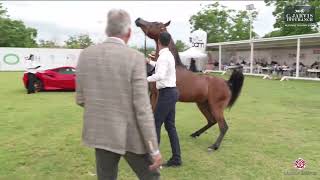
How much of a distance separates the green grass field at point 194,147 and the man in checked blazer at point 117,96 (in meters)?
2.14

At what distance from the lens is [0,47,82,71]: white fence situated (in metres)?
34.0

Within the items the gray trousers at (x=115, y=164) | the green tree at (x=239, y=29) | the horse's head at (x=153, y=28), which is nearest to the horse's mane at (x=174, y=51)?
the horse's head at (x=153, y=28)

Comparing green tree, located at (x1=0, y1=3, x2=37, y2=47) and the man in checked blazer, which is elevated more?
green tree, located at (x1=0, y1=3, x2=37, y2=47)

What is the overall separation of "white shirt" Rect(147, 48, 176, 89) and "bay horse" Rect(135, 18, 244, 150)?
1.68 feet

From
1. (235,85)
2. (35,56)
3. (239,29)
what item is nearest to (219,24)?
(239,29)

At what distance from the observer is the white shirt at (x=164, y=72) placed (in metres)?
4.62

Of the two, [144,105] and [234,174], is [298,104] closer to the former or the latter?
[234,174]

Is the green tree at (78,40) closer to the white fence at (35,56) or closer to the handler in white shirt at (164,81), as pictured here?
the white fence at (35,56)

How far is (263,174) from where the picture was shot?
4816 millimetres

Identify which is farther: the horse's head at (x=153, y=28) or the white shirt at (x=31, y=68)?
the white shirt at (x=31, y=68)

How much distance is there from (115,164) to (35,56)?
32775 mm

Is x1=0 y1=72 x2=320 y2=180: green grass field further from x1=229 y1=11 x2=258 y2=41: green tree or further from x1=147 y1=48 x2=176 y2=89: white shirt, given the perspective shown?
x1=229 y1=11 x2=258 y2=41: green tree

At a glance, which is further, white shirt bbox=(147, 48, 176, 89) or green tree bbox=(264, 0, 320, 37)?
green tree bbox=(264, 0, 320, 37)

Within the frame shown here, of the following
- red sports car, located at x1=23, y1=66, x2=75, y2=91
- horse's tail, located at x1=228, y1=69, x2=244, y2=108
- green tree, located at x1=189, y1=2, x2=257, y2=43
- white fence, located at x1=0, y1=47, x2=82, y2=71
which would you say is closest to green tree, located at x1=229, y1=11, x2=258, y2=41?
green tree, located at x1=189, y1=2, x2=257, y2=43
